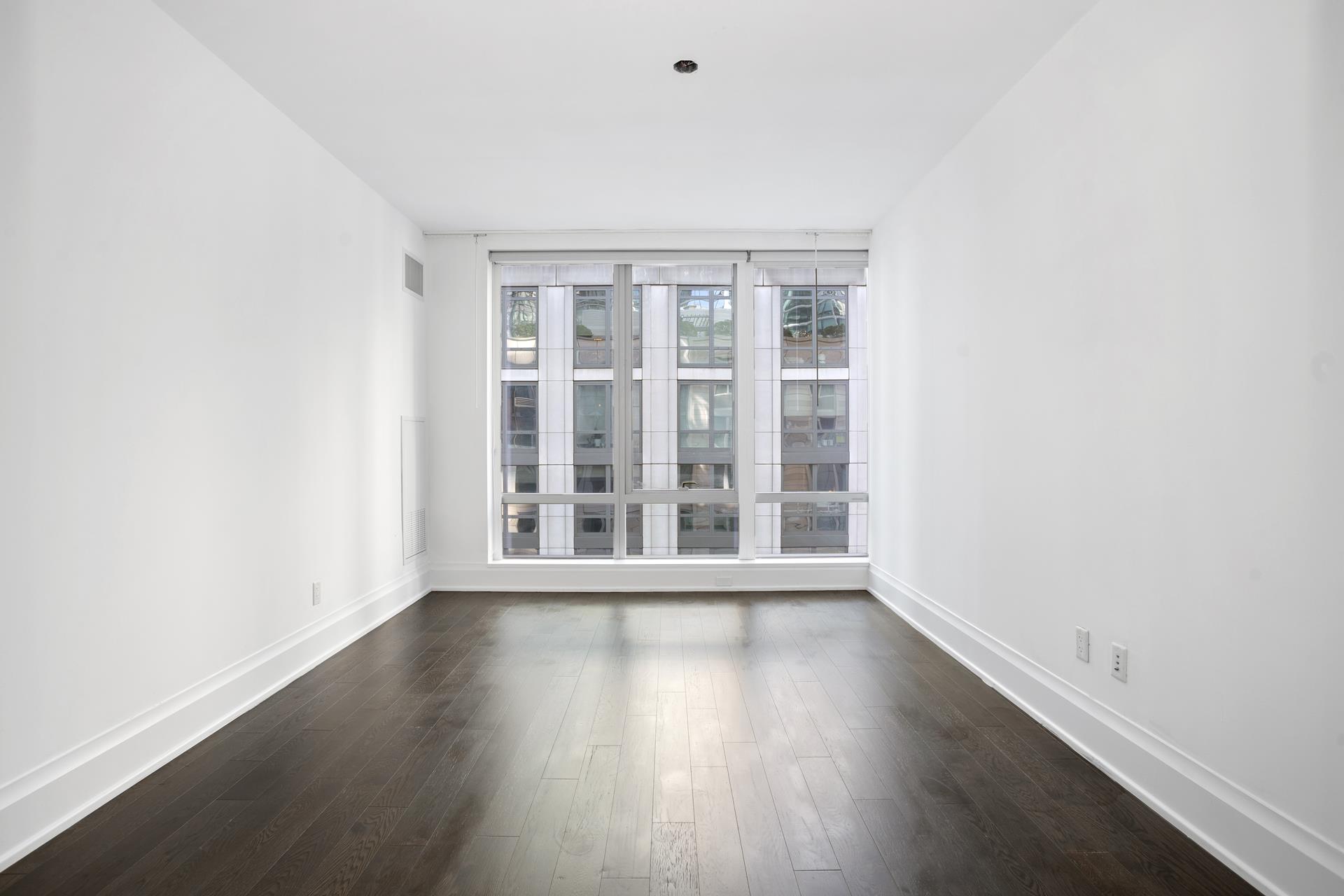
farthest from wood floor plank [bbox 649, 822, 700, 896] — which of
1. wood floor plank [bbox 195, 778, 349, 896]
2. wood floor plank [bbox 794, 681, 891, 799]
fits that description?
wood floor plank [bbox 195, 778, 349, 896]

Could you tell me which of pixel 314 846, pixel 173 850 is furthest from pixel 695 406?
pixel 173 850

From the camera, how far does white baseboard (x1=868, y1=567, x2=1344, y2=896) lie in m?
1.90

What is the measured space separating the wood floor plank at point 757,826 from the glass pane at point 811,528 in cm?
324

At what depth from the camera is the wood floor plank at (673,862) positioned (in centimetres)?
197

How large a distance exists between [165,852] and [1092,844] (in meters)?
2.65

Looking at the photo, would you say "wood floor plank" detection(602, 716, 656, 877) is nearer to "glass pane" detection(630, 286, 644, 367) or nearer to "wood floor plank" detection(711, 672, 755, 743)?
"wood floor plank" detection(711, 672, 755, 743)

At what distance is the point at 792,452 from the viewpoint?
20.0 ft

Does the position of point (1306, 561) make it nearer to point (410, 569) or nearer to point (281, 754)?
point (281, 754)

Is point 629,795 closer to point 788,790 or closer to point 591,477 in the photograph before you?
point 788,790

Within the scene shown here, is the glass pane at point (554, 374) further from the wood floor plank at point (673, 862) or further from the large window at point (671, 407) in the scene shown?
the wood floor plank at point (673, 862)

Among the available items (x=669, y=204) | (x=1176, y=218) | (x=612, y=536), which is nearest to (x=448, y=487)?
(x=612, y=536)

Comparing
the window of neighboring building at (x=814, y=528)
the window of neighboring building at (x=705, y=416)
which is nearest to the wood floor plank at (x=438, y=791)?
the window of neighboring building at (x=705, y=416)

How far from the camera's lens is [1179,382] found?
7.82ft

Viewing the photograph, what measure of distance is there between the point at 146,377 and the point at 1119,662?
360 cm
